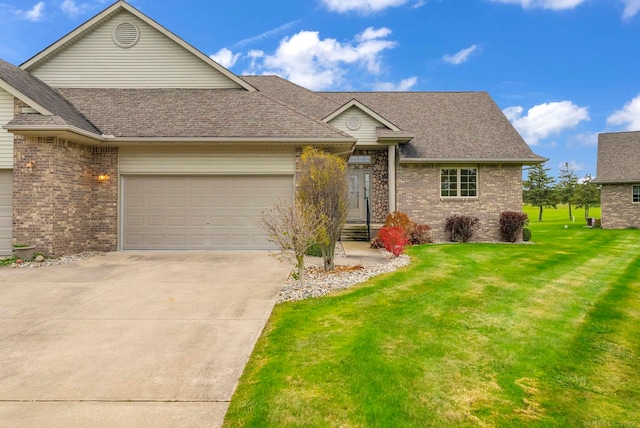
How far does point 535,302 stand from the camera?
6.07 m

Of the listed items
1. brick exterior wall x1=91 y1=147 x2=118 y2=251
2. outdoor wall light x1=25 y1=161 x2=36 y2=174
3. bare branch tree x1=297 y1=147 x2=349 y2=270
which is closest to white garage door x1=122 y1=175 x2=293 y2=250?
brick exterior wall x1=91 y1=147 x2=118 y2=251

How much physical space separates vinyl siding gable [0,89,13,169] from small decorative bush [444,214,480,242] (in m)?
14.8

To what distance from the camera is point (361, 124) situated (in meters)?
14.8

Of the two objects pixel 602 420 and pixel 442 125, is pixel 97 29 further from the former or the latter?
pixel 602 420

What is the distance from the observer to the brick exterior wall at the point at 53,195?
9.95 m

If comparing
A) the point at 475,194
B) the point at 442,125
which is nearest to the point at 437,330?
the point at 475,194

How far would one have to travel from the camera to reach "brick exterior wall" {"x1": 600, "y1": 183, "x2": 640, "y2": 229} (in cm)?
2180

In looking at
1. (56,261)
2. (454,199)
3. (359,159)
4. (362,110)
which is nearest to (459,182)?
(454,199)

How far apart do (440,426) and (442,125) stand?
15.7 metres

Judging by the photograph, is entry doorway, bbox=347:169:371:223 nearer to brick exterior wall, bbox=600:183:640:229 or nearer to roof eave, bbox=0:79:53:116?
roof eave, bbox=0:79:53:116

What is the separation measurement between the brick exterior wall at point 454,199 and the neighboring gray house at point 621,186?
456 inches

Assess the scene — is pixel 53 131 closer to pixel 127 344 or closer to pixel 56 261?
pixel 56 261

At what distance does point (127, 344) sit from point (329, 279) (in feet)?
13.2

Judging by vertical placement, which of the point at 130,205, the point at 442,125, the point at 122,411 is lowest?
the point at 122,411
